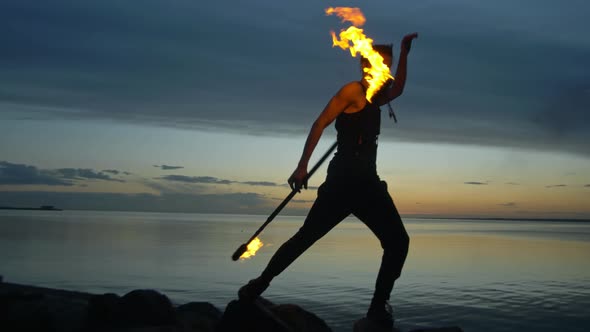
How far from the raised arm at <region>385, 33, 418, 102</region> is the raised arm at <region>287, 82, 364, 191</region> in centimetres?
61

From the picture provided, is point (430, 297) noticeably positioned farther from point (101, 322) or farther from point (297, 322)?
point (101, 322)

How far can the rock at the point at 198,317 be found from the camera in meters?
7.75

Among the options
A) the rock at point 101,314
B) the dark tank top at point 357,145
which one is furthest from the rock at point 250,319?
the dark tank top at point 357,145

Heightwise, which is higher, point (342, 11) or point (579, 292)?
point (342, 11)

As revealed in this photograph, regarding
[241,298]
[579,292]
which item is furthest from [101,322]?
[579,292]

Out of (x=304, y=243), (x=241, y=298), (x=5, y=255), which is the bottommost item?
(x=5, y=255)

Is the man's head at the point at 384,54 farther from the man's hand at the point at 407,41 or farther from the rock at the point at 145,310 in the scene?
the rock at the point at 145,310

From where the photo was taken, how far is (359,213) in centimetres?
632

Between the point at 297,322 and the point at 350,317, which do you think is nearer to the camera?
the point at 297,322

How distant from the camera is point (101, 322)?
281 inches

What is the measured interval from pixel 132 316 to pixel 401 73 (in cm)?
445

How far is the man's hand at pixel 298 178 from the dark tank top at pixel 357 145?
0.33 metres

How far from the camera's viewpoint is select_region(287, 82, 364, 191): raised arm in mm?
6191

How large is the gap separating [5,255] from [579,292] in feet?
75.9
